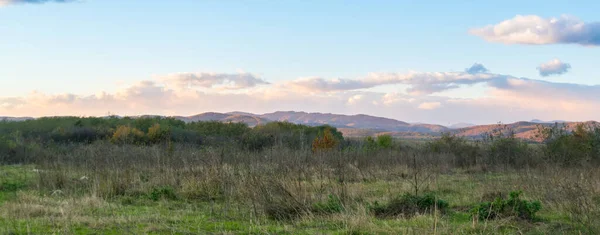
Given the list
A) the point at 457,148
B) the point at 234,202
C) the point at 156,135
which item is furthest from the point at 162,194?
the point at 156,135

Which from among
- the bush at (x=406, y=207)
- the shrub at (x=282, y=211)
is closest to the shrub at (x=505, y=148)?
the bush at (x=406, y=207)

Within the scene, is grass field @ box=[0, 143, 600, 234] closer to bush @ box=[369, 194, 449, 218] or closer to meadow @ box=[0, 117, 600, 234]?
meadow @ box=[0, 117, 600, 234]

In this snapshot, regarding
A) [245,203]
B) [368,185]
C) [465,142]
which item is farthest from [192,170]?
[465,142]

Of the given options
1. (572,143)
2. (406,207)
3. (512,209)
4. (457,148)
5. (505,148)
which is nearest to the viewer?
(512,209)

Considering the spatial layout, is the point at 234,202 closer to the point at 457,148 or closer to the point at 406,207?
the point at 406,207

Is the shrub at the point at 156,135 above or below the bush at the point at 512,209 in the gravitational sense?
above

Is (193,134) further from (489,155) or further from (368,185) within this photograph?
(368,185)

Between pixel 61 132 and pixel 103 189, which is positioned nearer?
pixel 103 189

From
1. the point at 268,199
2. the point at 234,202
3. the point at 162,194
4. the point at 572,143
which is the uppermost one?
the point at 572,143

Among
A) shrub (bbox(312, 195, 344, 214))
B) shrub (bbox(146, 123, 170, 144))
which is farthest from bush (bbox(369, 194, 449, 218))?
shrub (bbox(146, 123, 170, 144))

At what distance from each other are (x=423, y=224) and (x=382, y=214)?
1.82 m

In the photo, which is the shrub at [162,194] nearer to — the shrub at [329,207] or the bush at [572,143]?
the shrub at [329,207]

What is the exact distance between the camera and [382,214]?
34.0ft

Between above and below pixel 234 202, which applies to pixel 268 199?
above
